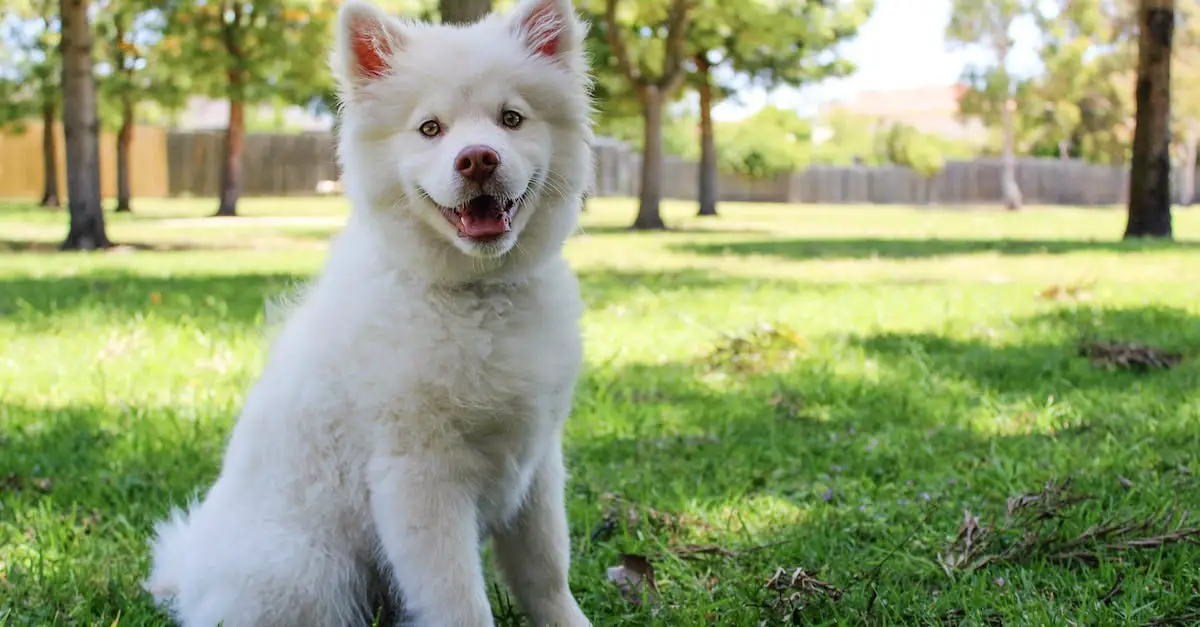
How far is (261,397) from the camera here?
2.43 meters

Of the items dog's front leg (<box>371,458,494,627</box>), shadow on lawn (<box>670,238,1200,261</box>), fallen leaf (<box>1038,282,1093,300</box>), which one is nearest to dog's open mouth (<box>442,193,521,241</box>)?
dog's front leg (<box>371,458,494,627</box>)

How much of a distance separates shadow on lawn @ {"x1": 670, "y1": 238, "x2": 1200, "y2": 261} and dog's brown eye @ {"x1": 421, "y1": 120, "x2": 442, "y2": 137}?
9.92 m

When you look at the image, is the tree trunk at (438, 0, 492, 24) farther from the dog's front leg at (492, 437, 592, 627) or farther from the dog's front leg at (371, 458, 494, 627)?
the dog's front leg at (371, 458, 494, 627)

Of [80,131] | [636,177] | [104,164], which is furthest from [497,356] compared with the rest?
[636,177]

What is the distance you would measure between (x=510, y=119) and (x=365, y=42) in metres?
0.36

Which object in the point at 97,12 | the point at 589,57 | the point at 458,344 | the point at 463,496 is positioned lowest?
the point at 463,496

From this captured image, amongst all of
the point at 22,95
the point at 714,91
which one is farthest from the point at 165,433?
the point at 22,95

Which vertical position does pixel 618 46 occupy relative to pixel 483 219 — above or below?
above

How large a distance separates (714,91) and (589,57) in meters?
24.0

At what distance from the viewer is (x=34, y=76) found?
26.8 metres

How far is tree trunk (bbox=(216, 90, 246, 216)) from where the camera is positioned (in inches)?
914

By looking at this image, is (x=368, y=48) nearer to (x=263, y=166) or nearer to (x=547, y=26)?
(x=547, y=26)

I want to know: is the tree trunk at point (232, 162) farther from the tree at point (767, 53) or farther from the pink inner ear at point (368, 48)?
the pink inner ear at point (368, 48)

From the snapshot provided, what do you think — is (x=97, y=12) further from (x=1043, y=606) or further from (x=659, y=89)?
(x=1043, y=606)
